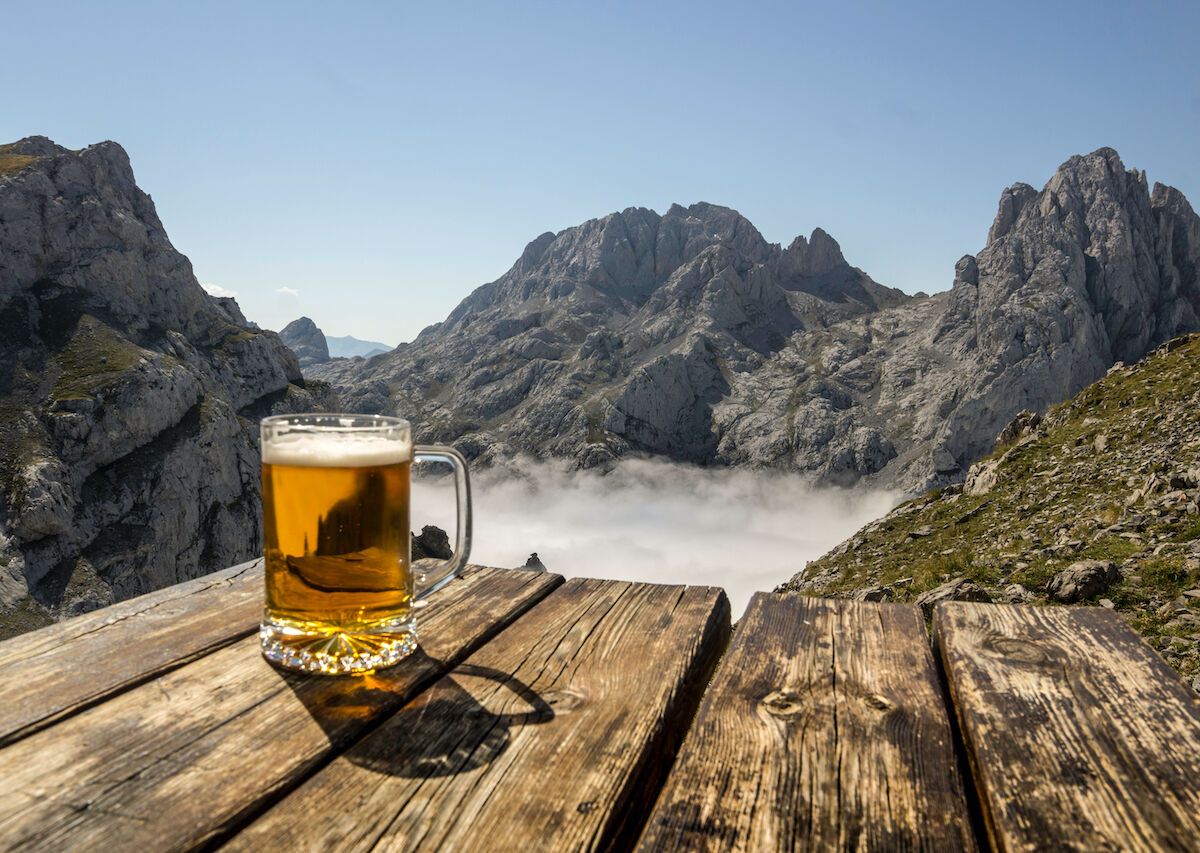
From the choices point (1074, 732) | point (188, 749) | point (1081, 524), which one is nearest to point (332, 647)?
point (188, 749)

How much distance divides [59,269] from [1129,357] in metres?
236

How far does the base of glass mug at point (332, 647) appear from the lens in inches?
94.0

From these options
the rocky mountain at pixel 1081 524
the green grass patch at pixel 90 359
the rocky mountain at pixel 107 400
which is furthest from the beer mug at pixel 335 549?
the green grass patch at pixel 90 359

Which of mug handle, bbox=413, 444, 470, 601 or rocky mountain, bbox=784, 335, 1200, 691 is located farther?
rocky mountain, bbox=784, 335, 1200, 691

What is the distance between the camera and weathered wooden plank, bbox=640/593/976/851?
5.03ft

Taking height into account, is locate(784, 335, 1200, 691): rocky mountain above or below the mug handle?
below

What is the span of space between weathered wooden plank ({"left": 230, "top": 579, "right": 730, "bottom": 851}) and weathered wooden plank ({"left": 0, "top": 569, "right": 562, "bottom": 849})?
0.31ft

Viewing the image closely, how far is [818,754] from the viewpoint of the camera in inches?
73.5

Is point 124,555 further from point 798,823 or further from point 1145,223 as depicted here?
point 1145,223

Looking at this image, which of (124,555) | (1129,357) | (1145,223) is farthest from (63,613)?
(1145,223)

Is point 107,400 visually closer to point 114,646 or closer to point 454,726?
point 114,646

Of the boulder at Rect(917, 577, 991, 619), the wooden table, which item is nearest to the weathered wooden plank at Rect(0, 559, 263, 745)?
the wooden table

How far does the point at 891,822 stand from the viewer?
5.17 feet

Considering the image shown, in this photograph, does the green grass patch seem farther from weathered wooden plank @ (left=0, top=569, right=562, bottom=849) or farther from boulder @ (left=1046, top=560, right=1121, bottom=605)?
weathered wooden plank @ (left=0, top=569, right=562, bottom=849)
